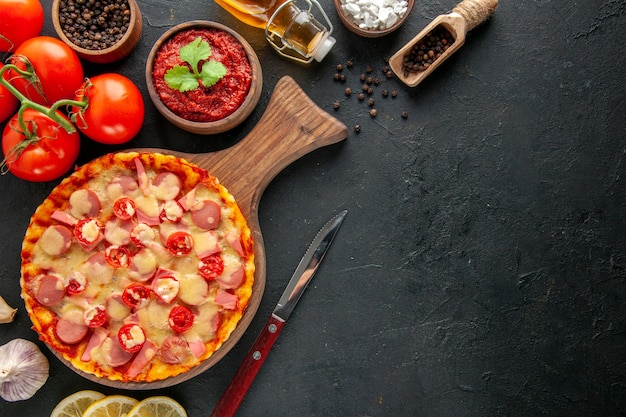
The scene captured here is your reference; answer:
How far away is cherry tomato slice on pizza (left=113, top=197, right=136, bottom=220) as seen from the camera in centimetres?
313

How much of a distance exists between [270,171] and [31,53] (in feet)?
4.31

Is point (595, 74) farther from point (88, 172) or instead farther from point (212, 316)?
point (88, 172)

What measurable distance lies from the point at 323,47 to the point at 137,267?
154 centimetres

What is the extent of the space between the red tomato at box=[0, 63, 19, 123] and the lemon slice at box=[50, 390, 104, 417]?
4.98 feet

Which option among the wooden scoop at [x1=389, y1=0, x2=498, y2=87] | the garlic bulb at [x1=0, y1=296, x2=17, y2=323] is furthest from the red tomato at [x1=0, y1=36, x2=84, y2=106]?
the wooden scoop at [x1=389, y1=0, x2=498, y2=87]

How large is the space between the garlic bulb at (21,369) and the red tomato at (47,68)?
1330mm

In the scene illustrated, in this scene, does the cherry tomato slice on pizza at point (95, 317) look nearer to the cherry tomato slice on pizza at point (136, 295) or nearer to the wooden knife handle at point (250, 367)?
the cherry tomato slice on pizza at point (136, 295)

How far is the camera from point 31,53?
10.0ft

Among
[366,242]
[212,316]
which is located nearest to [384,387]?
[366,242]

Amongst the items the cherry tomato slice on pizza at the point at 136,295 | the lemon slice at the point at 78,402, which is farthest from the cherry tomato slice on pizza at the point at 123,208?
the lemon slice at the point at 78,402

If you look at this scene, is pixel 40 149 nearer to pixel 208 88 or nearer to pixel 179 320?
pixel 208 88

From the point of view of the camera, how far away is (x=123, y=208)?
3131 mm

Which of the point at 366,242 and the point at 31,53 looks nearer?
the point at 31,53

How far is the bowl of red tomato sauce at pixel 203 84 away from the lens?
3.19 m
